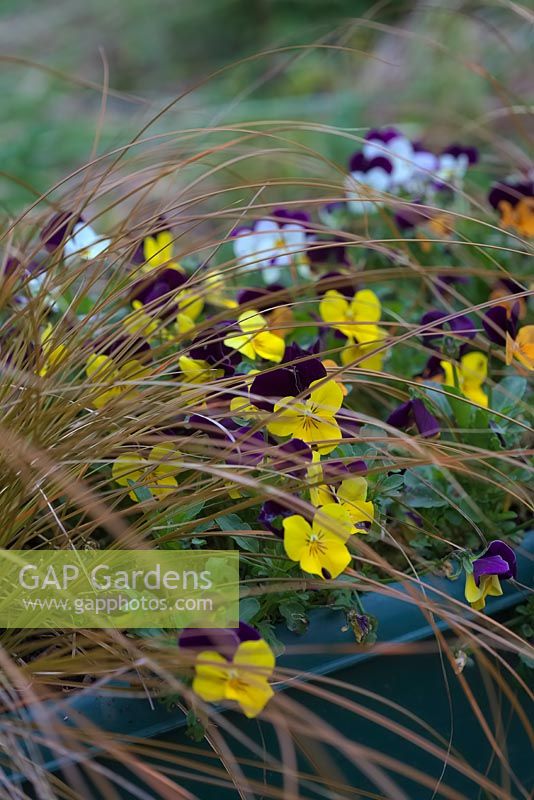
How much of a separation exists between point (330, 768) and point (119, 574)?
0.25m

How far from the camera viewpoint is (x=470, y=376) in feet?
3.41

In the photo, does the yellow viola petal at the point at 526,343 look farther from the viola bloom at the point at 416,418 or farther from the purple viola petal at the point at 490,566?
the purple viola petal at the point at 490,566

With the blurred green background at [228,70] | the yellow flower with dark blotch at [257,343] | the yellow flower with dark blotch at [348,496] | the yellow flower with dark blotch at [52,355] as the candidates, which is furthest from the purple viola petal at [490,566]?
the blurred green background at [228,70]

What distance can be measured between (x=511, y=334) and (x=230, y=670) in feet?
1.70

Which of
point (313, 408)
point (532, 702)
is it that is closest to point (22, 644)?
point (313, 408)

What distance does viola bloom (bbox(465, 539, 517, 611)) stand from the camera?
0.79 meters

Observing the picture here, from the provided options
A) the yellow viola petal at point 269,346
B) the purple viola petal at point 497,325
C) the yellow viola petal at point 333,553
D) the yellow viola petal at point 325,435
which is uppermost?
the yellow viola petal at point 269,346

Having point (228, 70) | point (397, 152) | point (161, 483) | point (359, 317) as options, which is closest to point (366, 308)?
point (359, 317)

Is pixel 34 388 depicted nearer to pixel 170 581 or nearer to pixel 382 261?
pixel 170 581

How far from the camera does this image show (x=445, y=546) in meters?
0.95

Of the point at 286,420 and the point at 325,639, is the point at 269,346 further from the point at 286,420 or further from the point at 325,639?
the point at 325,639

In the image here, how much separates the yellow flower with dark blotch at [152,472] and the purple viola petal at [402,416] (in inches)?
9.2

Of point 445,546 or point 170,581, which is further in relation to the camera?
point 445,546

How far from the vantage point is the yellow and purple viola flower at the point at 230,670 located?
663mm
